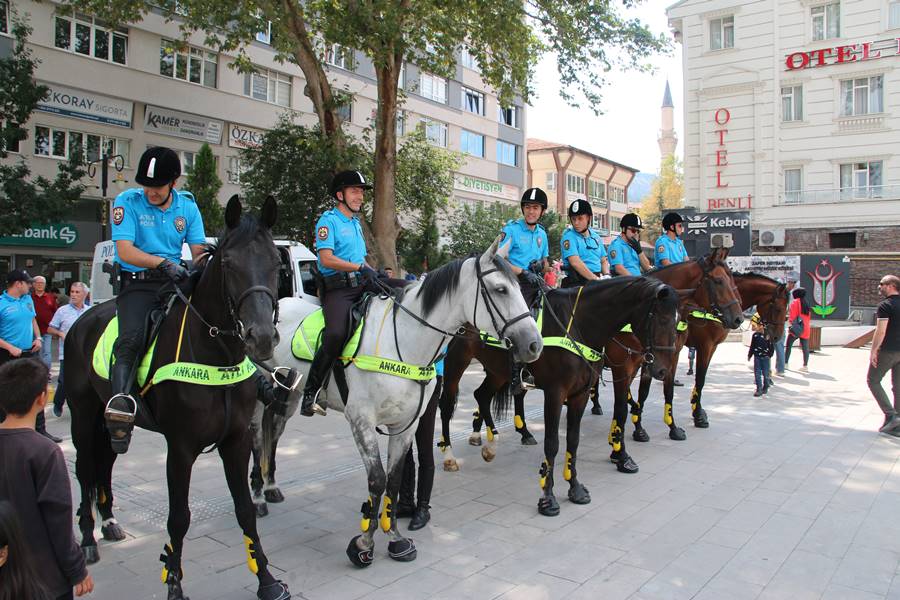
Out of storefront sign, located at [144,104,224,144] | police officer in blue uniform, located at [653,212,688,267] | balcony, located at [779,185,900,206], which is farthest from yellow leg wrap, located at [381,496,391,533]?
balcony, located at [779,185,900,206]

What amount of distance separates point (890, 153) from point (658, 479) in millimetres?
29569

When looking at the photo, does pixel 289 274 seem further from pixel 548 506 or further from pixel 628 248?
pixel 548 506

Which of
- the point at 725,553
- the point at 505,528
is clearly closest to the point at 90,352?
the point at 505,528

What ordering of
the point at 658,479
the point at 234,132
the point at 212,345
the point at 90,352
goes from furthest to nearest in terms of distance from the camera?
the point at 234,132, the point at 658,479, the point at 90,352, the point at 212,345

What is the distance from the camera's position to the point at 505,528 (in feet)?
16.8

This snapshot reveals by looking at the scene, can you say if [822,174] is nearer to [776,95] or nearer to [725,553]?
[776,95]

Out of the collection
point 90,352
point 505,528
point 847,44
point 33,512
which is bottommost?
point 505,528

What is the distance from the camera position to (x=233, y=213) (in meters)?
3.66

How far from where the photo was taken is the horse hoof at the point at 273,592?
12.3ft

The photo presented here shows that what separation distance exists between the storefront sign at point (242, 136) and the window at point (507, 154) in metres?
17.7

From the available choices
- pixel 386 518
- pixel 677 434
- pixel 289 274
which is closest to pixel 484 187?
pixel 289 274

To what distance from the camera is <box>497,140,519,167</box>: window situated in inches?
1612

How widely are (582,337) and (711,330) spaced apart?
12.2 ft

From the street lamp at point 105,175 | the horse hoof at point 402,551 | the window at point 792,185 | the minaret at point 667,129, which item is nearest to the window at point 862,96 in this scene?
the window at point 792,185
